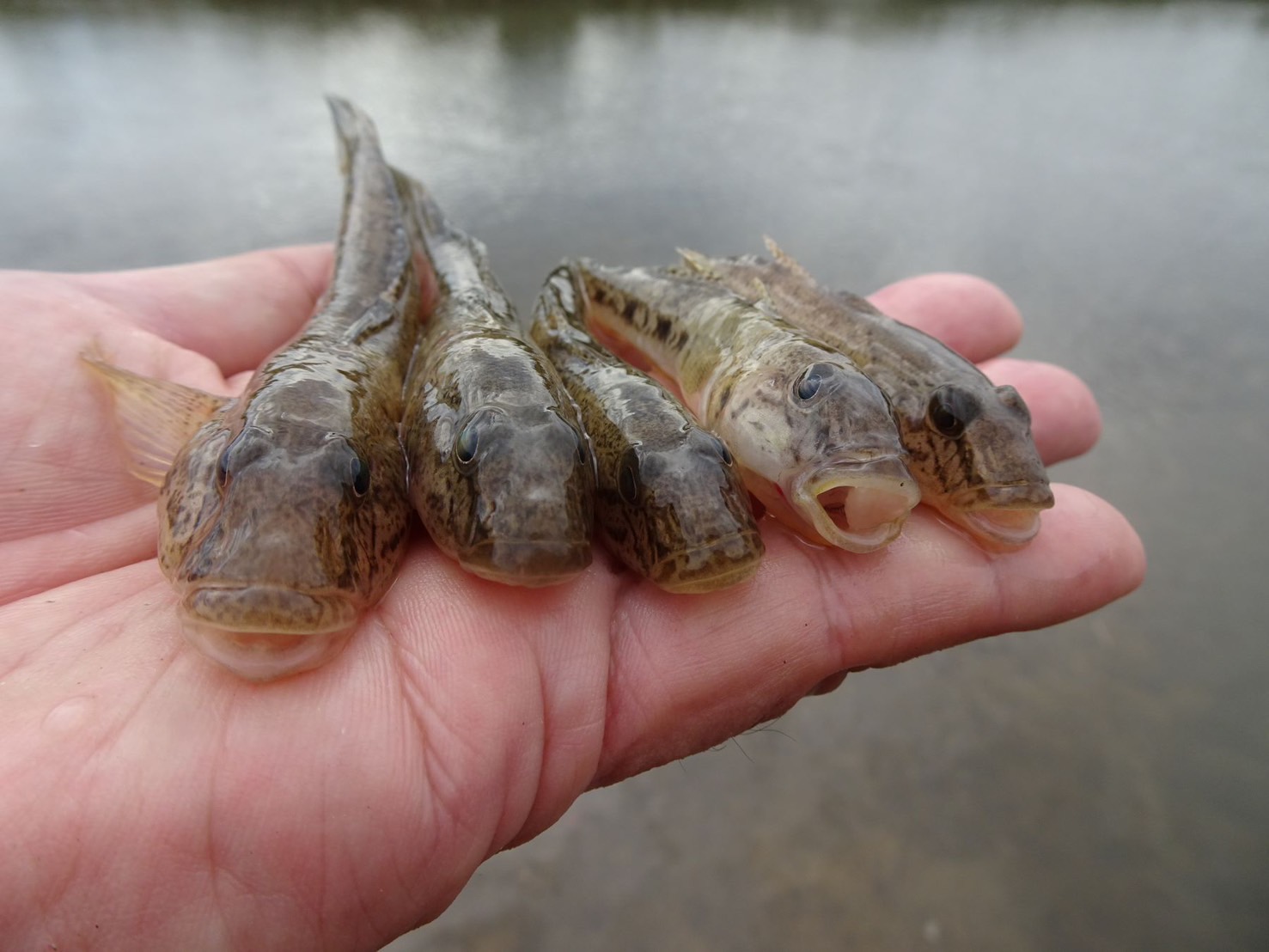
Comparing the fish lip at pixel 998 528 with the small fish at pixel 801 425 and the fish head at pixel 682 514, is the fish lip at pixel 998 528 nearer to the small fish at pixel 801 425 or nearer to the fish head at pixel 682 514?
the small fish at pixel 801 425

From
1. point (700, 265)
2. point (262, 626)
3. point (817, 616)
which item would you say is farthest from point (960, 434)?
point (262, 626)

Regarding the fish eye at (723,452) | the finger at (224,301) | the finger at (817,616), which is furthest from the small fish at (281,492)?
the fish eye at (723,452)

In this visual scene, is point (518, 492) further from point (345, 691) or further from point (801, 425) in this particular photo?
point (801, 425)

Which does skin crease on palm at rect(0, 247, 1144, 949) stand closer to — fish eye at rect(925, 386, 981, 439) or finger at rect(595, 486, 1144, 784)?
finger at rect(595, 486, 1144, 784)

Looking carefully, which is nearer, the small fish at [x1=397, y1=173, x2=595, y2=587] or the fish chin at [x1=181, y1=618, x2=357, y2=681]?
the fish chin at [x1=181, y1=618, x2=357, y2=681]

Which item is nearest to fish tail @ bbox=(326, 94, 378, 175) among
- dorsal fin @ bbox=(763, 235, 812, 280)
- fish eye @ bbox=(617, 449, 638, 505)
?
dorsal fin @ bbox=(763, 235, 812, 280)

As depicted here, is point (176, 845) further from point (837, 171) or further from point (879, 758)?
point (837, 171)

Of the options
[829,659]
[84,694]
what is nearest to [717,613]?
[829,659]
